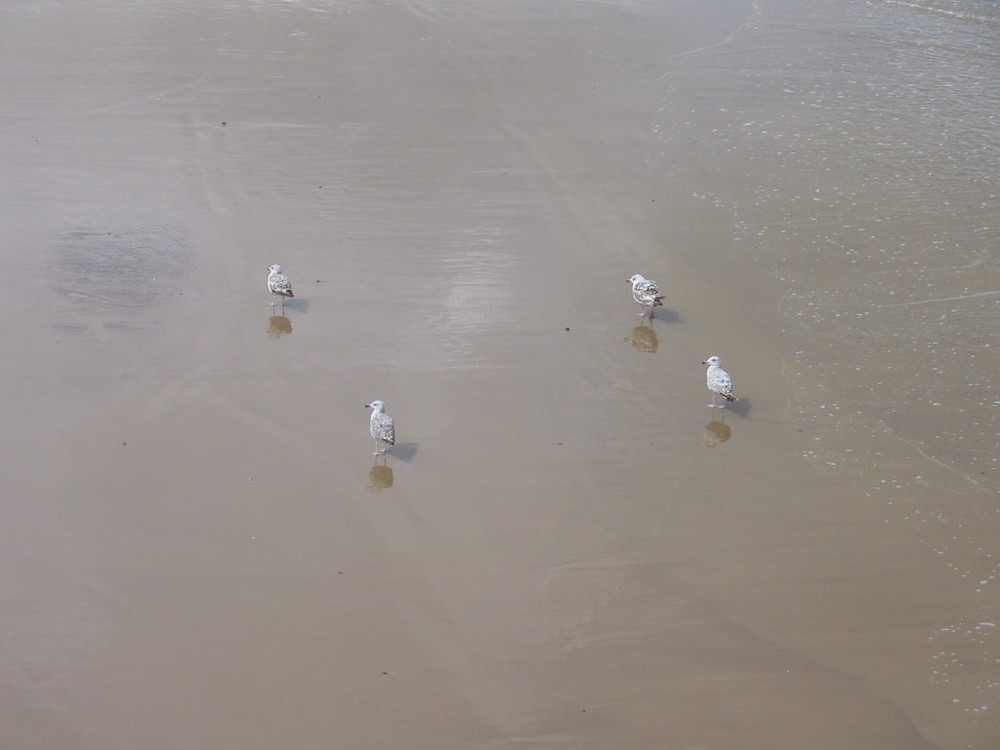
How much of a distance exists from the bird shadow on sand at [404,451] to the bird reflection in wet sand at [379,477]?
0.13m

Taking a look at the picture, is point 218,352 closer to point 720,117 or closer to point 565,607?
point 565,607

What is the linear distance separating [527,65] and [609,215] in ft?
17.5

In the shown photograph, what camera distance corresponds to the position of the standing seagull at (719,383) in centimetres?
809

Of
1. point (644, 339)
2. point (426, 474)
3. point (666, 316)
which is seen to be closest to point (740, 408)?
point (644, 339)

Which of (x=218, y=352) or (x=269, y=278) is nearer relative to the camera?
(x=218, y=352)

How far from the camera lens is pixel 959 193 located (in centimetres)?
1168

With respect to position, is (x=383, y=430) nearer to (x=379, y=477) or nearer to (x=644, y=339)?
(x=379, y=477)

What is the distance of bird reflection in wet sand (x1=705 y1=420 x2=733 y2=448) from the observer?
7922mm

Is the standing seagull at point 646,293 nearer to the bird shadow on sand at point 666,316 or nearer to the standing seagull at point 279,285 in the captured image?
the bird shadow on sand at point 666,316

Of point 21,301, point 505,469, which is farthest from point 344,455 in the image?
point 21,301

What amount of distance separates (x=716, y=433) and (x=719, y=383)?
41 cm

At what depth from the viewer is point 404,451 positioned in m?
7.68

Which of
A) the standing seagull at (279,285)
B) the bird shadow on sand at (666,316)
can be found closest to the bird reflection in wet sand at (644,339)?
the bird shadow on sand at (666,316)

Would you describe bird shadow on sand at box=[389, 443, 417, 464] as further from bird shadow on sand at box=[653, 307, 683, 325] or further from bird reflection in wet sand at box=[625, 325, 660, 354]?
bird shadow on sand at box=[653, 307, 683, 325]
